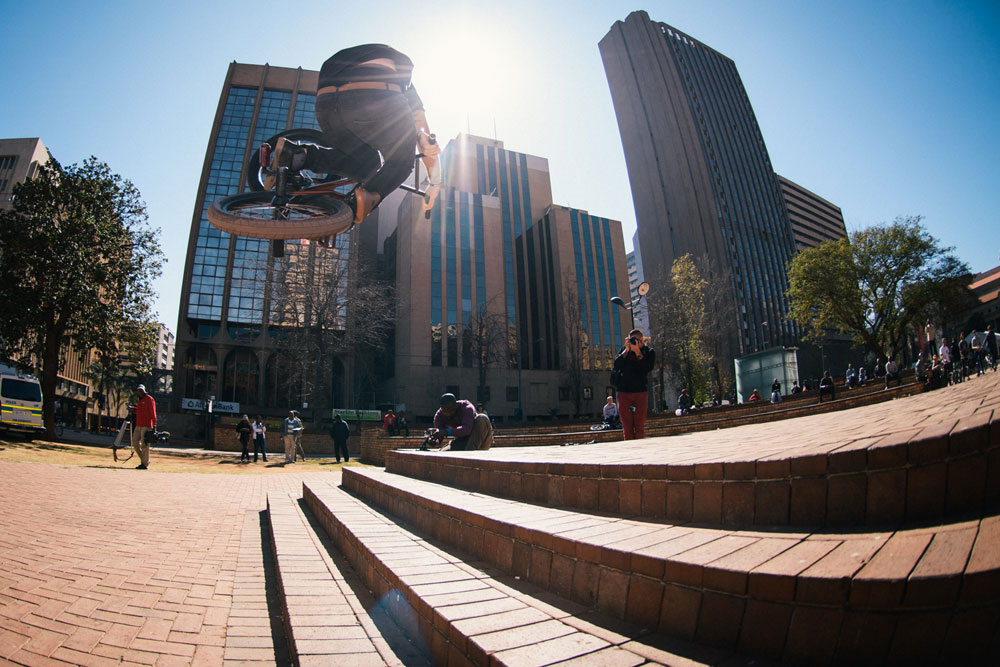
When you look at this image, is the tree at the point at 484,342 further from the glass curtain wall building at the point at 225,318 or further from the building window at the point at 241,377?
the building window at the point at 241,377

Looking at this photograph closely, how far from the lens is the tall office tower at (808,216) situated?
345 feet

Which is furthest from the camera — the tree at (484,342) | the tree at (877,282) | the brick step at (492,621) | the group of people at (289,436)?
the tree at (484,342)

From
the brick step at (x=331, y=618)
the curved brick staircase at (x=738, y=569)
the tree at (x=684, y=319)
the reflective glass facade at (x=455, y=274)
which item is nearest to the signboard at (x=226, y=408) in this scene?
the reflective glass facade at (x=455, y=274)

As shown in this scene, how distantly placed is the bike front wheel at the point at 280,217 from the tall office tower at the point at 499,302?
29357 millimetres

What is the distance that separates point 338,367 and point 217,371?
40.0 ft

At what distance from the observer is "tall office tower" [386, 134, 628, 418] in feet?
164

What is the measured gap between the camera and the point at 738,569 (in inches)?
55.0

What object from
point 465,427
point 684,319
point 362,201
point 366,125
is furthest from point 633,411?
point 684,319

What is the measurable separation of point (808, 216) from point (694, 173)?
168 ft

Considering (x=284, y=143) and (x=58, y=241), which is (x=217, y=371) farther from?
(x=284, y=143)

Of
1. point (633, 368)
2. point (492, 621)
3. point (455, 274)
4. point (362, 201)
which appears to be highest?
point (455, 274)

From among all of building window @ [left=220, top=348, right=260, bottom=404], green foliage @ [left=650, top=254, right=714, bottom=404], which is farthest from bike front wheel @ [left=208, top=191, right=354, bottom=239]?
building window @ [left=220, top=348, right=260, bottom=404]

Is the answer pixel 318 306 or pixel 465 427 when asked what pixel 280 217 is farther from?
pixel 318 306

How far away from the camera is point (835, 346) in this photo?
1901 inches
